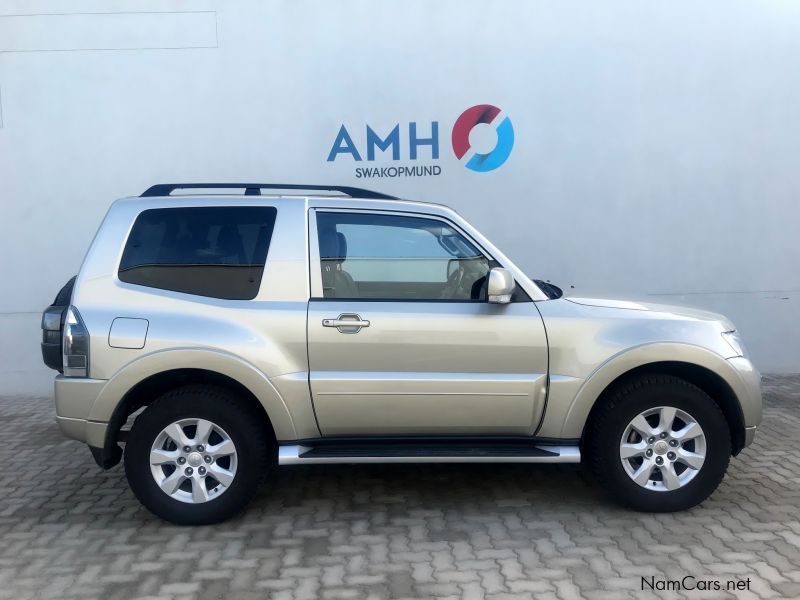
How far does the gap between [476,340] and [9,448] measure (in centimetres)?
405

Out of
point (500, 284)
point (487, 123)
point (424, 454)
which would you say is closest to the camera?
point (500, 284)

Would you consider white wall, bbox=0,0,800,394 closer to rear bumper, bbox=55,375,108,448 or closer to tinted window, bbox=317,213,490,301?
tinted window, bbox=317,213,490,301

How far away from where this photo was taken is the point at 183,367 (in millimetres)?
3930

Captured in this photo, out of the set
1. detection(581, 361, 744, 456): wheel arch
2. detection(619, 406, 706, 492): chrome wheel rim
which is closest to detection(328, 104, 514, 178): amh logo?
detection(581, 361, 744, 456): wheel arch

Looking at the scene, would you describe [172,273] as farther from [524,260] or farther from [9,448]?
[524,260]

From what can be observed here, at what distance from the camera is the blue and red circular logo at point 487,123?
745 cm

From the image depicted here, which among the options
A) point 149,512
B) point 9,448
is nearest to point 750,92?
point 149,512

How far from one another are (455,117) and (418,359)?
4.14m

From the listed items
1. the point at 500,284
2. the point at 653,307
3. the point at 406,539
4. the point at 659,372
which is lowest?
the point at 406,539

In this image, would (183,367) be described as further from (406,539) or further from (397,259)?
(406,539)

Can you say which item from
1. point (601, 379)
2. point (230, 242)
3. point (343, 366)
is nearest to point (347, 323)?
point (343, 366)

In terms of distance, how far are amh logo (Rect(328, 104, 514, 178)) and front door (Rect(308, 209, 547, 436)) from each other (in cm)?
353

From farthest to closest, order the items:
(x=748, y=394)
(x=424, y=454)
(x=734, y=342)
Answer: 1. (x=734, y=342)
2. (x=748, y=394)
3. (x=424, y=454)

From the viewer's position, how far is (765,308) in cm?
765
